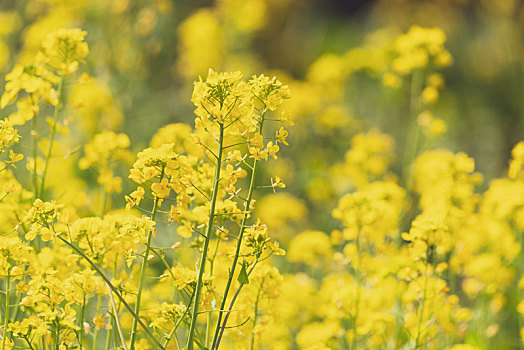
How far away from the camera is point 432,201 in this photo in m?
2.65

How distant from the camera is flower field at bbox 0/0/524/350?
1.42 meters

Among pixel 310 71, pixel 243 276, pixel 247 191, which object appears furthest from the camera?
pixel 310 71

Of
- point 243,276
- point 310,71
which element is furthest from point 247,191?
point 243,276

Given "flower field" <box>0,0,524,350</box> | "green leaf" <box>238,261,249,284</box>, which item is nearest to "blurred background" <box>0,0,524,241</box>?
"flower field" <box>0,0,524,350</box>

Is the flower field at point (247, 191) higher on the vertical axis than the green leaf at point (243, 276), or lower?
higher

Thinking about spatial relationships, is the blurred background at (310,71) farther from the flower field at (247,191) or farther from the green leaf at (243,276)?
the green leaf at (243,276)

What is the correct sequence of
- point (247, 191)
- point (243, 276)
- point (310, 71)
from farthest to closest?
point (310, 71) → point (247, 191) → point (243, 276)

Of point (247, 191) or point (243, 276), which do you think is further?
point (247, 191)

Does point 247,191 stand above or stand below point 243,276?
above

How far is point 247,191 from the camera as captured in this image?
13.2 ft

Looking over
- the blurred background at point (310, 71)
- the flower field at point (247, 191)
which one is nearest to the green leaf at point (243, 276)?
the flower field at point (247, 191)

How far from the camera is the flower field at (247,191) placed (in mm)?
1416

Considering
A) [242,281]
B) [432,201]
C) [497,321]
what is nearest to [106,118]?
[432,201]

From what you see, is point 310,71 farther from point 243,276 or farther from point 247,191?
point 243,276
